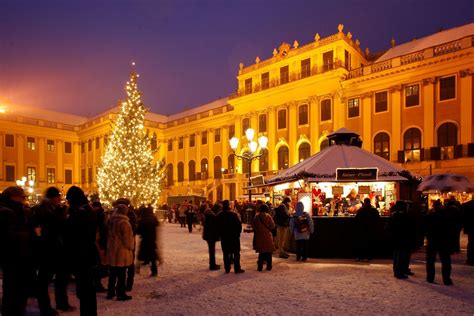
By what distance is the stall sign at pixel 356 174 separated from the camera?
483 inches

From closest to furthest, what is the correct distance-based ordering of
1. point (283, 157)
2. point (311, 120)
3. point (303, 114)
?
point (311, 120), point (303, 114), point (283, 157)

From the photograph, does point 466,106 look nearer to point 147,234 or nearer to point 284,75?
point 284,75

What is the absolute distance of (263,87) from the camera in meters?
38.9

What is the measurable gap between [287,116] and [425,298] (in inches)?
1214

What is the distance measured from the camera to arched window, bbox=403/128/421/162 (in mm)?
28888

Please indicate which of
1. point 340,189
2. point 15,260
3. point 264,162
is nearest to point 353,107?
point 264,162

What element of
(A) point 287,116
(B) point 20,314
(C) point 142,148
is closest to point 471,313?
(B) point 20,314

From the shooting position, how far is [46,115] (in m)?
60.3

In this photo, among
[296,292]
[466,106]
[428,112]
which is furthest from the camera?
[428,112]

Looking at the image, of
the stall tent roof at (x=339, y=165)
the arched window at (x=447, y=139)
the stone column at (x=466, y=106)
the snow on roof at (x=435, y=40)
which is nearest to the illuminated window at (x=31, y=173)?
the snow on roof at (x=435, y=40)

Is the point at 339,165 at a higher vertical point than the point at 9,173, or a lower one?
higher

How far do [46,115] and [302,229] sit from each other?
193 ft

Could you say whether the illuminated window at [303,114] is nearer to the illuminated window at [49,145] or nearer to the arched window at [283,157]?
the arched window at [283,157]

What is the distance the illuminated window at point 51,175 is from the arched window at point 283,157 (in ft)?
115
